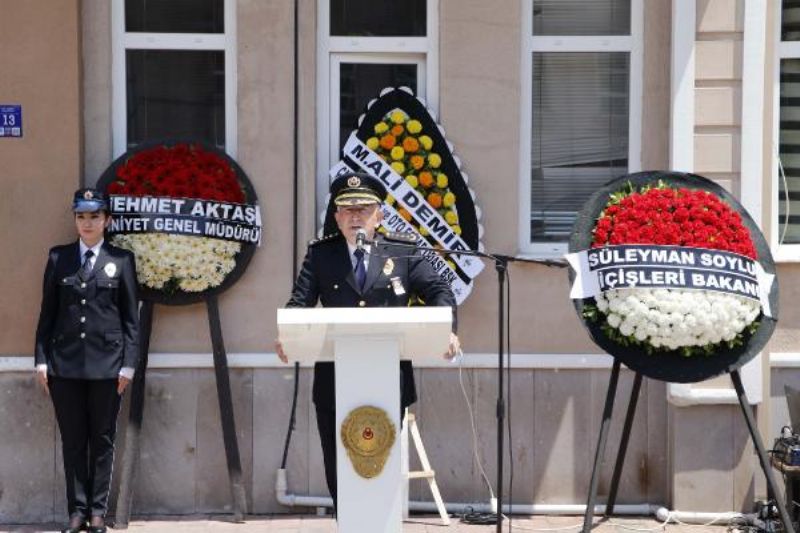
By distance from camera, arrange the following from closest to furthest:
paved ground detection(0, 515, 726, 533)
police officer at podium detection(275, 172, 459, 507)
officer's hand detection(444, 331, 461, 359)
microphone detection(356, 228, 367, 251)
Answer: microphone detection(356, 228, 367, 251), officer's hand detection(444, 331, 461, 359), police officer at podium detection(275, 172, 459, 507), paved ground detection(0, 515, 726, 533)

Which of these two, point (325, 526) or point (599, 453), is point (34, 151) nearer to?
point (325, 526)

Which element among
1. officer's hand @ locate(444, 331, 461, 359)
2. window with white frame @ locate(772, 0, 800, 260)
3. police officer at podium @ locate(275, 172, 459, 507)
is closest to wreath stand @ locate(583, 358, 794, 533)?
police officer at podium @ locate(275, 172, 459, 507)

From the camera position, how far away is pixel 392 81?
8320 millimetres

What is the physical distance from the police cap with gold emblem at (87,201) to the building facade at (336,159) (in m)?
0.40

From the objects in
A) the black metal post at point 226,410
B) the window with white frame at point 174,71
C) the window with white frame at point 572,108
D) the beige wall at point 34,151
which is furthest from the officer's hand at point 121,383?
the window with white frame at point 572,108

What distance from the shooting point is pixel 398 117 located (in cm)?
816

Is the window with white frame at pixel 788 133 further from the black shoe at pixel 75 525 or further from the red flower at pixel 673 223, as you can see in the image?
the black shoe at pixel 75 525

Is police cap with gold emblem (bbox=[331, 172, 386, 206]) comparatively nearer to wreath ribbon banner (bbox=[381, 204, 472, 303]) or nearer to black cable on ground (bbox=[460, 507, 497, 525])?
wreath ribbon banner (bbox=[381, 204, 472, 303])

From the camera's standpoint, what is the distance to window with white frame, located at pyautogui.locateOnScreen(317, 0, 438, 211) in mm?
8258

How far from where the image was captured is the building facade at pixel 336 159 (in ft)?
26.3

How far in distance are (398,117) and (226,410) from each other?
1.97m

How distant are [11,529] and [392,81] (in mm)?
3402

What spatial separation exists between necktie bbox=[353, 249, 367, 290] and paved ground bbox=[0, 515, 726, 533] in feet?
6.74

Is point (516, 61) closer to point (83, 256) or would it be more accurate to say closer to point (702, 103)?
point (702, 103)
